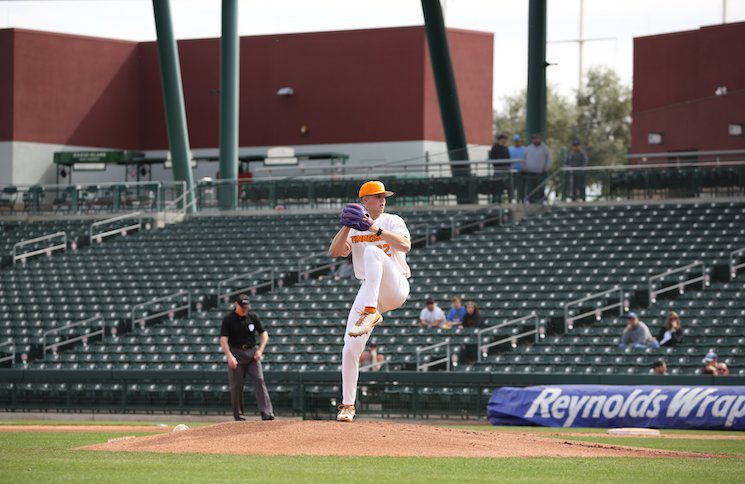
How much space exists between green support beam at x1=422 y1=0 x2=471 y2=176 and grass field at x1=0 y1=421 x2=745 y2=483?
22.2 meters

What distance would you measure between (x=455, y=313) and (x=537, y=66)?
889 centimetres

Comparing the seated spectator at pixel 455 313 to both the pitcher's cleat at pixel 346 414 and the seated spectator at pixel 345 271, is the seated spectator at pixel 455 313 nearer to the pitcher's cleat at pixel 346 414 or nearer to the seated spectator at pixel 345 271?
the seated spectator at pixel 345 271

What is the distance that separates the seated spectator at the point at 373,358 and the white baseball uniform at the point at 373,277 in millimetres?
10302

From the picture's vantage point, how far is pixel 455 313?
24.2m

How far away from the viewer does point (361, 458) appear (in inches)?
419

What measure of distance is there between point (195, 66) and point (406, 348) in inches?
1077

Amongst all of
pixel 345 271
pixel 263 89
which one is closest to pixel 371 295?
pixel 345 271

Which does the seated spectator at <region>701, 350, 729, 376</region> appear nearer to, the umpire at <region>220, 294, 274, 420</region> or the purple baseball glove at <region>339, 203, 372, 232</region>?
the umpire at <region>220, 294, 274, 420</region>

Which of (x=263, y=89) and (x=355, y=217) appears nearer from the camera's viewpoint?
(x=355, y=217)

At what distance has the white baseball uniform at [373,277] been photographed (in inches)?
445

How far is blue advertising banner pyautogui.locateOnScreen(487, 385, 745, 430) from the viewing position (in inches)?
708

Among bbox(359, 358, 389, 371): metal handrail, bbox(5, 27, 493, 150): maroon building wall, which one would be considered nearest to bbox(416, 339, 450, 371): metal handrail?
bbox(359, 358, 389, 371): metal handrail

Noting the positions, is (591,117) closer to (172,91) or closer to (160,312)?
(172,91)

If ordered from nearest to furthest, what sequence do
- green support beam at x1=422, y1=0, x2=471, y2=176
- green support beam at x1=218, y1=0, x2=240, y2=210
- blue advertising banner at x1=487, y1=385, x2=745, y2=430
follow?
1. blue advertising banner at x1=487, y1=385, x2=745, y2=430
2. green support beam at x1=422, y1=0, x2=471, y2=176
3. green support beam at x1=218, y1=0, x2=240, y2=210
